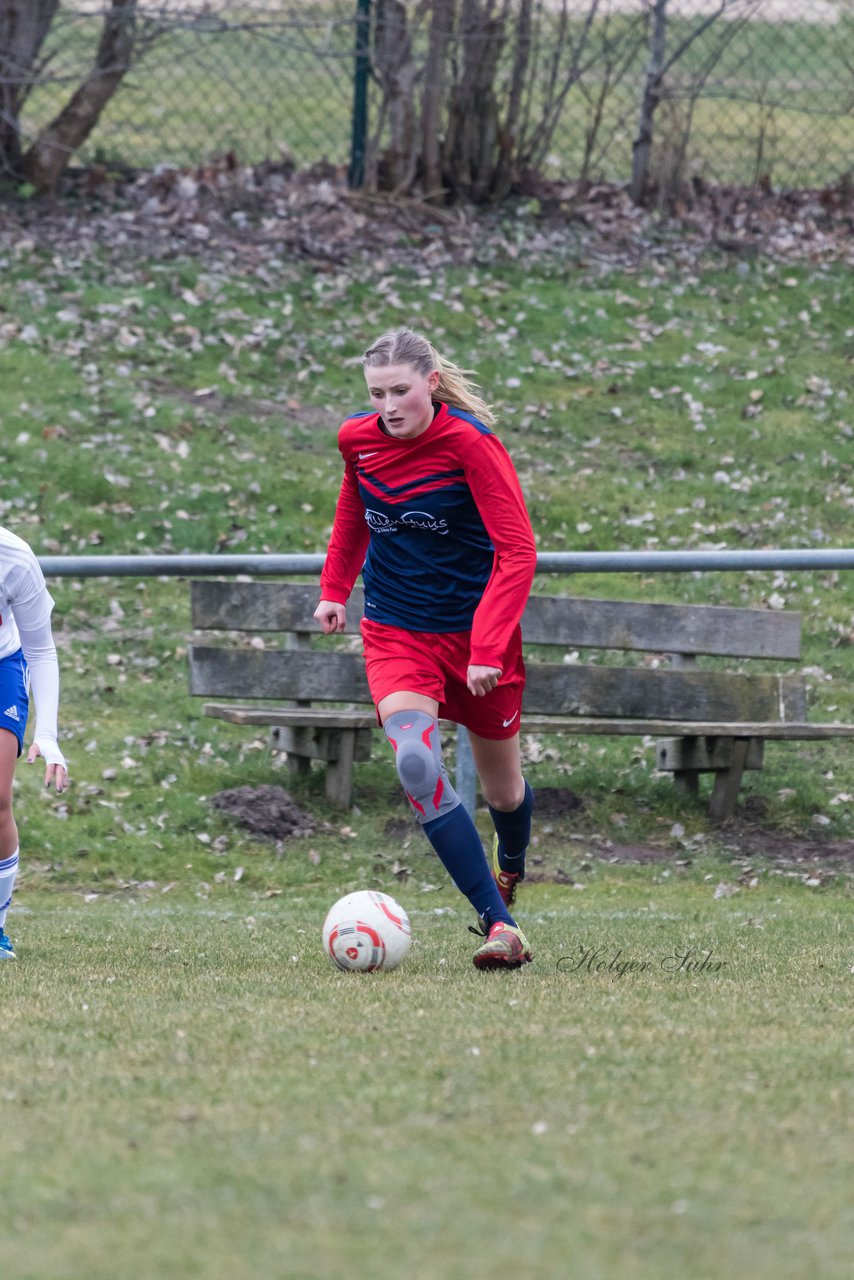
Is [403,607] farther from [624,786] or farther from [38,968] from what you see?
[624,786]

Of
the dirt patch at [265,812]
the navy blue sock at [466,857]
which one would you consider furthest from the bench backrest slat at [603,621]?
the navy blue sock at [466,857]

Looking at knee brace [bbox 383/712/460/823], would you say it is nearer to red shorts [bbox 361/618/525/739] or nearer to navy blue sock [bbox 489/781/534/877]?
red shorts [bbox 361/618/525/739]

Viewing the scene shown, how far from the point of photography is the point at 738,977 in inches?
208

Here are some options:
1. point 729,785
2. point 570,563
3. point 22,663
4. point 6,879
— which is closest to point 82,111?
point 570,563

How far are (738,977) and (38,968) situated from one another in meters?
2.39

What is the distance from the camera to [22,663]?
5609mm

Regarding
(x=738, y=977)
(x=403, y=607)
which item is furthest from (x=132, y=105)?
(x=738, y=977)

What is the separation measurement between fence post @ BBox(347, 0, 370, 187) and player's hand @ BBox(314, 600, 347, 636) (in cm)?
1171

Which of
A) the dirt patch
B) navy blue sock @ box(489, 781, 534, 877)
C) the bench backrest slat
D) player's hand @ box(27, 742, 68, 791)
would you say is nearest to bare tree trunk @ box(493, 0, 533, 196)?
the bench backrest slat

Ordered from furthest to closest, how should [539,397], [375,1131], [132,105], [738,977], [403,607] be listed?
[132,105], [539,397], [403,607], [738,977], [375,1131]

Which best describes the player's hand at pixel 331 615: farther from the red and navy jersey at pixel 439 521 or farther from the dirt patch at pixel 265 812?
the dirt patch at pixel 265 812

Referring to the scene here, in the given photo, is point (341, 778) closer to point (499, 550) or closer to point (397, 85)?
point (499, 550)

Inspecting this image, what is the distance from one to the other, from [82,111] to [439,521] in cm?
1204

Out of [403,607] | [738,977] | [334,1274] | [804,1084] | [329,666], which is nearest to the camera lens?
[334,1274]
